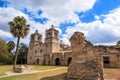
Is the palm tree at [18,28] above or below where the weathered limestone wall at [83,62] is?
above

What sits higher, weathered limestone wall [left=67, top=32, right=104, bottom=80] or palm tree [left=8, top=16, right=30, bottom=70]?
palm tree [left=8, top=16, right=30, bottom=70]

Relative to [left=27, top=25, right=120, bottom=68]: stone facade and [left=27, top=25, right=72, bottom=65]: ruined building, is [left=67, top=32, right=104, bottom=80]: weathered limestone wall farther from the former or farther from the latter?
[left=27, top=25, right=72, bottom=65]: ruined building

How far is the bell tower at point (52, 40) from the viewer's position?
5562cm

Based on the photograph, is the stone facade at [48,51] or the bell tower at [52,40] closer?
the stone facade at [48,51]

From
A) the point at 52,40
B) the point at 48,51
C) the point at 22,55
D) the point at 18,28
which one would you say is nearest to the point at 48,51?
the point at 48,51

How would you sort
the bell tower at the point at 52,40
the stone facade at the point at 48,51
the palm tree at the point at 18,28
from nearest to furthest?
the palm tree at the point at 18,28 → the stone facade at the point at 48,51 → the bell tower at the point at 52,40

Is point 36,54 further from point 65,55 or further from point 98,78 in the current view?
point 98,78

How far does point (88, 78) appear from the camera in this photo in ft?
65.6

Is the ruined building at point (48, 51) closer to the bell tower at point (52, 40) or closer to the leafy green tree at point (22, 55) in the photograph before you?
the bell tower at point (52, 40)

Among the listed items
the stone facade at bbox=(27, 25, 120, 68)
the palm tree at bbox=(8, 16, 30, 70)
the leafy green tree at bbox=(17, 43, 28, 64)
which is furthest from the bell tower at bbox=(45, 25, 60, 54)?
the palm tree at bbox=(8, 16, 30, 70)

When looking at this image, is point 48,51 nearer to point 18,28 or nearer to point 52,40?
point 52,40

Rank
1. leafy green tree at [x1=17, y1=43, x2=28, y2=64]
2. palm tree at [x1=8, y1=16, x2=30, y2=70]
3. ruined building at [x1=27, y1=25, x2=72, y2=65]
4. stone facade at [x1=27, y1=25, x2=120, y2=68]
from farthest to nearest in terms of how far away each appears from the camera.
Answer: leafy green tree at [x1=17, y1=43, x2=28, y2=64] < ruined building at [x1=27, y1=25, x2=72, y2=65] < stone facade at [x1=27, y1=25, x2=120, y2=68] < palm tree at [x1=8, y1=16, x2=30, y2=70]

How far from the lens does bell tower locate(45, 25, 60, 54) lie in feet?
182

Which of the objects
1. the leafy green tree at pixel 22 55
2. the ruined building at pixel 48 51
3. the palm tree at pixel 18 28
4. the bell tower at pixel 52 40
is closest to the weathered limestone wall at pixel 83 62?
the palm tree at pixel 18 28
